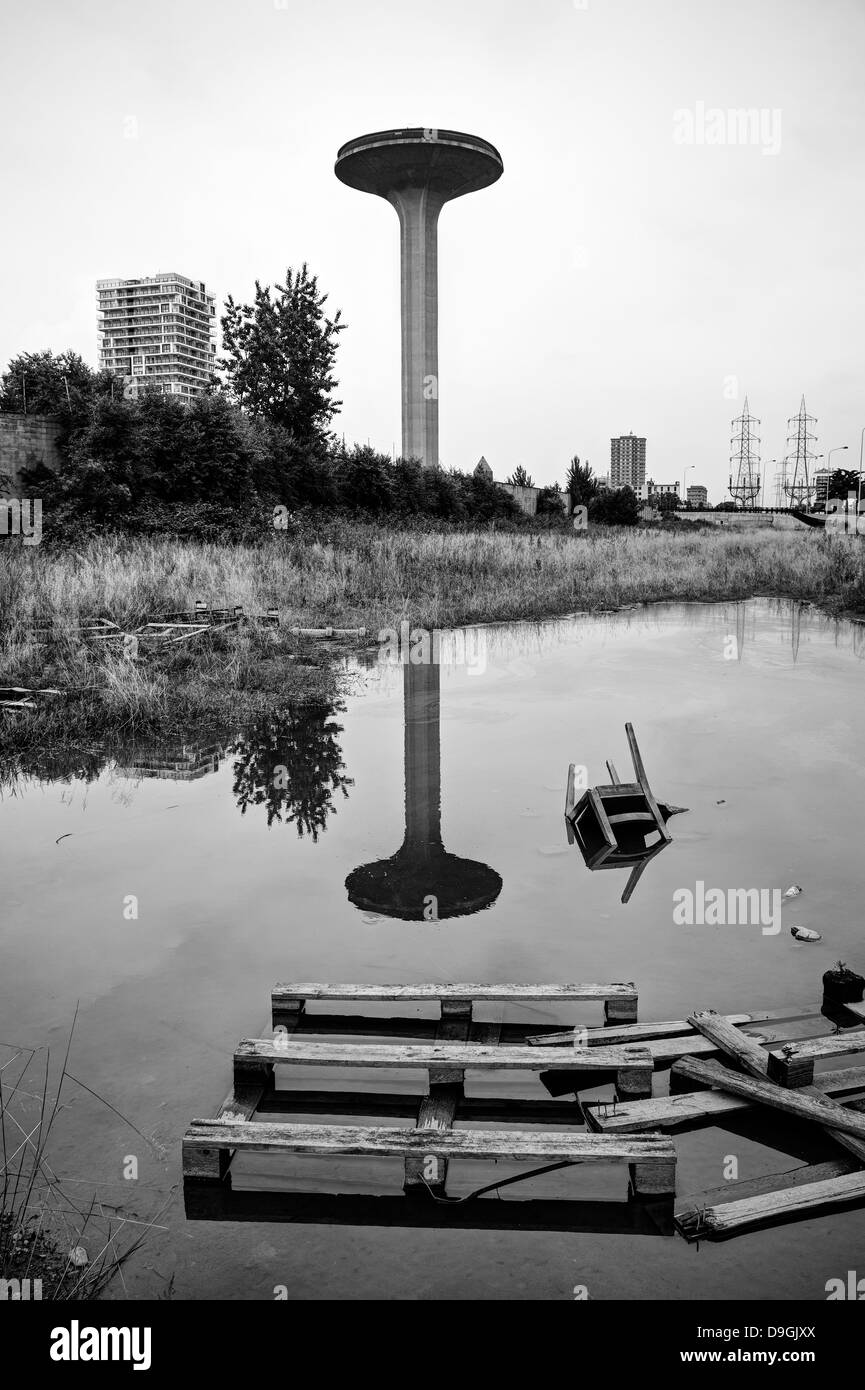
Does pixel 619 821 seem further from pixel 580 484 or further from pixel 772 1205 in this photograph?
pixel 580 484

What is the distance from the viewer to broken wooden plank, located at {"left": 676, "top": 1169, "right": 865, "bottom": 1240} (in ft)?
10.7

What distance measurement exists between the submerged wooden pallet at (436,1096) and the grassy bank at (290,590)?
21.5 ft

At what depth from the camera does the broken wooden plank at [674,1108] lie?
149 inches

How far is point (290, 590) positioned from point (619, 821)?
1443 cm

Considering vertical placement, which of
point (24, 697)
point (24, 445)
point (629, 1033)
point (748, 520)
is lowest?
point (629, 1033)

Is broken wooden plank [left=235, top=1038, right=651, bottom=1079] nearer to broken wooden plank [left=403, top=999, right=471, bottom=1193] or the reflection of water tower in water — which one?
broken wooden plank [left=403, top=999, right=471, bottom=1193]

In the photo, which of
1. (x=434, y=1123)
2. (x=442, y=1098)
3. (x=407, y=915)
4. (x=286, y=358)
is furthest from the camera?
(x=286, y=358)

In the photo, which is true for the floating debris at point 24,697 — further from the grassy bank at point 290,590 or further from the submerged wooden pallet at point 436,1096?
the submerged wooden pallet at point 436,1096

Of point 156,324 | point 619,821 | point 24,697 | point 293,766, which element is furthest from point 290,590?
point 156,324

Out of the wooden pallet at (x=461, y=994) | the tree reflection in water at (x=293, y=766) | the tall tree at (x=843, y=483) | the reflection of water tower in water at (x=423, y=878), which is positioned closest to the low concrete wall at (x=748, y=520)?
the tall tree at (x=843, y=483)

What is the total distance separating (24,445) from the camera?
2645cm

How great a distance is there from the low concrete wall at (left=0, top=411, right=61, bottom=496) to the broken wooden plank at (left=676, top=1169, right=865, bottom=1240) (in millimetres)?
25976

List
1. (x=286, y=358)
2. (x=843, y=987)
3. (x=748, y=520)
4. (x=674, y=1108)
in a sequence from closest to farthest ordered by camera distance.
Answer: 1. (x=674, y=1108)
2. (x=843, y=987)
3. (x=286, y=358)
4. (x=748, y=520)

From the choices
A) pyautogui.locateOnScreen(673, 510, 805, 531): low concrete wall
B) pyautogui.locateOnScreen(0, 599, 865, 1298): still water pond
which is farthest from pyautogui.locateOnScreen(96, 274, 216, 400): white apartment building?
pyautogui.locateOnScreen(0, 599, 865, 1298): still water pond
